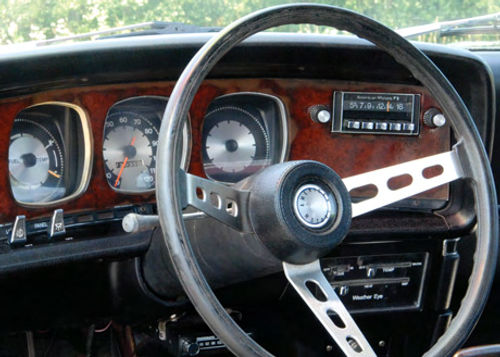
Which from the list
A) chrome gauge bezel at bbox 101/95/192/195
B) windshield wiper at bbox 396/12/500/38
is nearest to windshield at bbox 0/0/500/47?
windshield wiper at bbox 396/12/500/38

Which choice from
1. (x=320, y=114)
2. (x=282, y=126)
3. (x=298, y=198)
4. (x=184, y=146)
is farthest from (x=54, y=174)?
(x=298, y=198)

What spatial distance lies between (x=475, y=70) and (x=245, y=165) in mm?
866

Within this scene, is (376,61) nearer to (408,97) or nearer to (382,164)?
(408,97)

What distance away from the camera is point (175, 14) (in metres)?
3.07

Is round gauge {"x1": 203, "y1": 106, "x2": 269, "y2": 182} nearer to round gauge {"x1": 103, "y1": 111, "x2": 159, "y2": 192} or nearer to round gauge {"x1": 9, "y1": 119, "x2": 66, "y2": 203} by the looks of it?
round gauge {"x1": 103, "y1": 111, "x2": 159, "y2": 192}

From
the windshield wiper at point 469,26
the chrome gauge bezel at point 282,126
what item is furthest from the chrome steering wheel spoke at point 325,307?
the windshield wiper at point 469,26

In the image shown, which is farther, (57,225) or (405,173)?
(57,225)

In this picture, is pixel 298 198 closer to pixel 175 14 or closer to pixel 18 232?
pixel 18 232

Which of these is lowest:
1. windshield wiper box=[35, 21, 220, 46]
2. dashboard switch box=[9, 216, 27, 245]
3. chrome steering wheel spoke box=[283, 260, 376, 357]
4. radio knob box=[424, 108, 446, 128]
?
chrome steering wheel spoke box=[283, 260, 376, 357]

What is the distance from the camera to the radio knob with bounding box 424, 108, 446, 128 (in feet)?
9.42

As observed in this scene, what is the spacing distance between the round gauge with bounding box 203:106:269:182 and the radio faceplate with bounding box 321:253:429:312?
1.42 ft

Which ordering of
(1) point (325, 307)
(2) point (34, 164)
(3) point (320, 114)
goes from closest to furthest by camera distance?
(1) point (325, 307), (2) point (34, 164), (3) point (320, 114)

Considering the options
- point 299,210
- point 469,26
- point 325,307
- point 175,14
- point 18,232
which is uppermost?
point 175,14

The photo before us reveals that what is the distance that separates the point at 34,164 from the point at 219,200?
0.95 m
